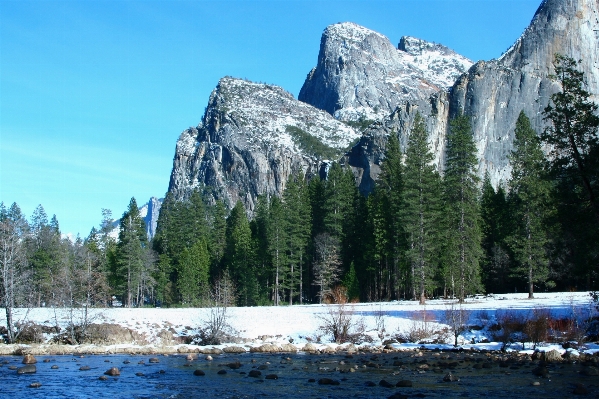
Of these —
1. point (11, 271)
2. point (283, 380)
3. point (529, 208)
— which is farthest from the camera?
point (529, 208)

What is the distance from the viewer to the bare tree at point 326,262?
5656 cm

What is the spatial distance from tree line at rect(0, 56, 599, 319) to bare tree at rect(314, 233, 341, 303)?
17 centimetres

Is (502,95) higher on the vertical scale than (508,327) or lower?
higher

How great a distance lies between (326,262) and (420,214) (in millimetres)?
14334

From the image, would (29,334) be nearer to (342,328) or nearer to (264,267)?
(342,328)

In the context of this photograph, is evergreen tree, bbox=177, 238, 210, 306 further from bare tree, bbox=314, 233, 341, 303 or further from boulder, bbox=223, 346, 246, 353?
boulder, bbox=223, 346, 246, 353

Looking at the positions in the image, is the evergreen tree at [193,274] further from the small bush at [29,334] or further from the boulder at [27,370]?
the boulder at [27,370]

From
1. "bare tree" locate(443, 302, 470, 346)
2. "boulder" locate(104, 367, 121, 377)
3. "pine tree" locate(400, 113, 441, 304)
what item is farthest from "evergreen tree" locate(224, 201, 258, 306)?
"boulder" locate(104, 367, 121, 377)

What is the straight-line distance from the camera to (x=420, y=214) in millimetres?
45438

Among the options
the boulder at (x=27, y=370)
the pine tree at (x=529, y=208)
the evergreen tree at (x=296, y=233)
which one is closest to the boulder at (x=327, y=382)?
the boulder at (x=27, y=370)

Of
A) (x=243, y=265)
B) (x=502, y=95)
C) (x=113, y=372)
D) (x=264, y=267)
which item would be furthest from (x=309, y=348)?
(x=502, y=95)

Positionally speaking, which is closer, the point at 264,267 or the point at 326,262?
the point at 326,262

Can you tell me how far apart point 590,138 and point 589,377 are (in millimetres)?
10218

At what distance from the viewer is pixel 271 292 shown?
66.5 metres
